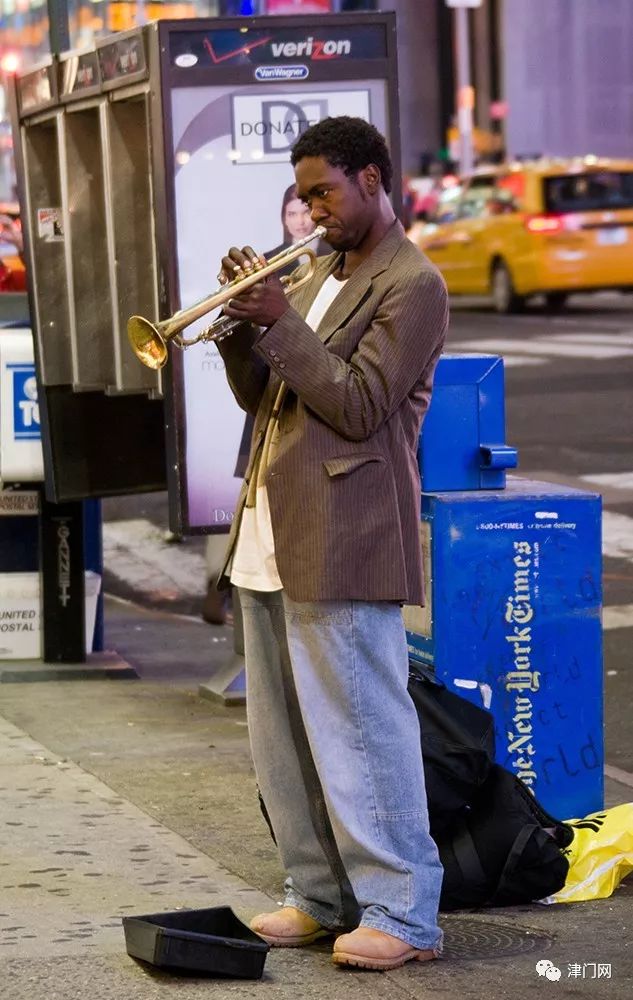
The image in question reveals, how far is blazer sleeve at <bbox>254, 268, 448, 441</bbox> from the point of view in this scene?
4.35m

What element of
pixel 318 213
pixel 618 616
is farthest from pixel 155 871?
pixel 618 616

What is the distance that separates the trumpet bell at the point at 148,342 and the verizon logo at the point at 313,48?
275 cm

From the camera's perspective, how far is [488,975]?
4527mm

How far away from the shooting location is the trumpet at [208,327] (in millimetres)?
4336

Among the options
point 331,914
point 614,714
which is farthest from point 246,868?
point 614,714

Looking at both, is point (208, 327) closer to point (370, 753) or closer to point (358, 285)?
point (358, 285)

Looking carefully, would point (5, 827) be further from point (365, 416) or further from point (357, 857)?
point (365, 416)

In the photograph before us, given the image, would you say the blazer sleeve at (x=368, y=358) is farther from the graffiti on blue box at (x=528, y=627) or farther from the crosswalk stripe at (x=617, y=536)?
the crosswalk stripe at (x=617, y=536)

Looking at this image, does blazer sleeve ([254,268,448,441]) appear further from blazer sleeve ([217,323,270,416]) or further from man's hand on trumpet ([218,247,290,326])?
blazer sleeve ([217,323,270,416])

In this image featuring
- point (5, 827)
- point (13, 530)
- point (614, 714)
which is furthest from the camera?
Result: point (13, 530)

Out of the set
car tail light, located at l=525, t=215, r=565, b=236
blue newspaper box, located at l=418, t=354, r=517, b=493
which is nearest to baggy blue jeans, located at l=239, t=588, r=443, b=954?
blue newspaper box, located at l=418, t=354, r=517, b=493

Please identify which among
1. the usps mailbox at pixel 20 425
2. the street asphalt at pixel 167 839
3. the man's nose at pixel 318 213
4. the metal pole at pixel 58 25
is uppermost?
the metal pole at pixel 58 25

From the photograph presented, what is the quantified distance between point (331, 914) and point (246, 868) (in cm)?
72

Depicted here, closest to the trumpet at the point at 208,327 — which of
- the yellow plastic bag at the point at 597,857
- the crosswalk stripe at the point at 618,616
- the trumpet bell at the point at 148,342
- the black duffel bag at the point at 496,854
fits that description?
the trumpet bell at the point at 148,342
